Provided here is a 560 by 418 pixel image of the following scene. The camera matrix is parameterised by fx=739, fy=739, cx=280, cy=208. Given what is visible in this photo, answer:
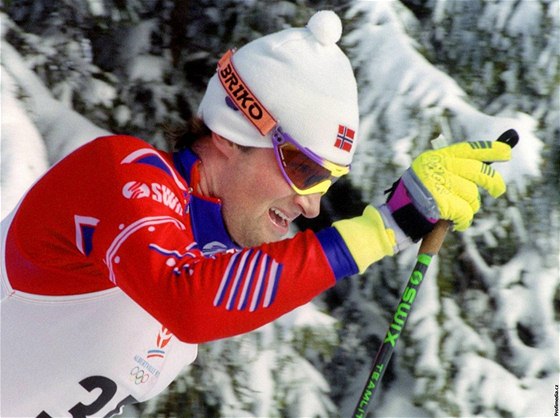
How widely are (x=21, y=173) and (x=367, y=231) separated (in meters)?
1.72

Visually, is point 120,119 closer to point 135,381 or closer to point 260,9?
point 260,9

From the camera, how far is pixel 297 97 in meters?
1.78

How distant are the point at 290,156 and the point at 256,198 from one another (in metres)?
0.13

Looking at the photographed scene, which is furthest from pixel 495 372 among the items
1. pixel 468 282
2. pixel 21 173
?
pixel 21 173

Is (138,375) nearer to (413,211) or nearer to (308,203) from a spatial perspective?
(308,203)

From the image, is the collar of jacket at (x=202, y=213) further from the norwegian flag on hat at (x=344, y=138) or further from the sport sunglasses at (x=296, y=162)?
the norwegian flag on hat at (x=344, y=138)

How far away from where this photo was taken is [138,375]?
1.83 meters

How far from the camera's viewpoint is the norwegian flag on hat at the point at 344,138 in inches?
71.3

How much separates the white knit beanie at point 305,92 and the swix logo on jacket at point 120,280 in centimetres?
18

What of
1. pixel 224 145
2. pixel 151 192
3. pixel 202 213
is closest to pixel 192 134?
pixel 224 145

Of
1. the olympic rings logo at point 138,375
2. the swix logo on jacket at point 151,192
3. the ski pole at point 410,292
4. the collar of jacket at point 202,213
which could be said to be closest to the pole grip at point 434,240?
the ski pole at point 410,292

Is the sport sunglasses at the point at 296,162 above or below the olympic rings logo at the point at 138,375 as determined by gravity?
above

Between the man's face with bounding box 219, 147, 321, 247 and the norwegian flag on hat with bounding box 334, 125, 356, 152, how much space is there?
0.46ft

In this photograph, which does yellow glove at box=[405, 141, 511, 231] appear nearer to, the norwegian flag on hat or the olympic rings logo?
the norwegian flag on hat
